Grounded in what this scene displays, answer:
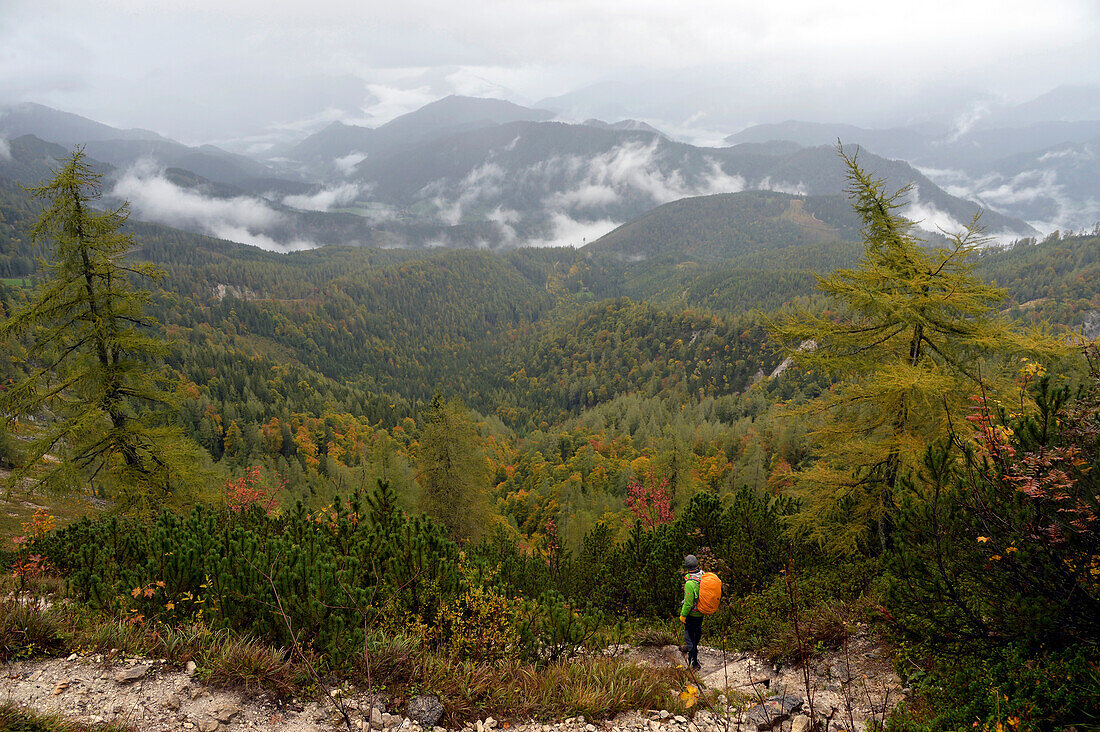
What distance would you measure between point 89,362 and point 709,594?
1784cm

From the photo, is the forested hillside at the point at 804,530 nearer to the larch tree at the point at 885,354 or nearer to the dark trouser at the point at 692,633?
the larch tree at the point at 885,354

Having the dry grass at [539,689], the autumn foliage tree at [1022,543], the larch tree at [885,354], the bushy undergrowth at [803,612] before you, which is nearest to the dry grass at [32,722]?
the dry grass at [539,689]

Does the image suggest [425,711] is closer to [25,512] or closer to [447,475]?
[447,475]

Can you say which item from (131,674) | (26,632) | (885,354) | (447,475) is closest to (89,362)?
(26,632)

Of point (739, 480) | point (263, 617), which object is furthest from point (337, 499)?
point (739, 480)

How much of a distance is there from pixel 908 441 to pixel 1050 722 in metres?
7.12

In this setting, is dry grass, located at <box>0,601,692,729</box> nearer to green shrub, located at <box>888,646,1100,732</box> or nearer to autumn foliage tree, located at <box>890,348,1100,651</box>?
green shrub, located at <box>888,646,1100,732</box>

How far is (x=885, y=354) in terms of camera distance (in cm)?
1168

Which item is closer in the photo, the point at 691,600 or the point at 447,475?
the point at 691,600

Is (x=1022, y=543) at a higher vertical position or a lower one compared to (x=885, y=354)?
lower

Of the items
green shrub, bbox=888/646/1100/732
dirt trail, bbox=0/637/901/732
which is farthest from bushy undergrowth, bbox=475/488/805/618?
green shrub, bbox=888/646/1100/732

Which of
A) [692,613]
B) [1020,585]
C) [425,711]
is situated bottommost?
[692,613]

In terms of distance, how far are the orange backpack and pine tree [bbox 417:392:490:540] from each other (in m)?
18.8

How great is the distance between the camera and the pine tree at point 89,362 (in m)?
13.5
